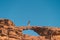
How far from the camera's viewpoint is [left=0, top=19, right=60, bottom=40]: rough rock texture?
224 feet

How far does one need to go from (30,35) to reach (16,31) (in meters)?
7.36

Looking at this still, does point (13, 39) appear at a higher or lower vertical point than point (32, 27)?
lower

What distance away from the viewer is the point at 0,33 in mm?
67562

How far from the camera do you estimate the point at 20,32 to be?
2832 inches

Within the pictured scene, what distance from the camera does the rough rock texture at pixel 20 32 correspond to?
2685 inches

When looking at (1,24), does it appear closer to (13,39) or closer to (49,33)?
(13,39)

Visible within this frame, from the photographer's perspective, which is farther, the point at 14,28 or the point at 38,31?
the point at 38,31

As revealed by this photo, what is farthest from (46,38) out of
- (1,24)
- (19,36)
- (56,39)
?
(1,24)

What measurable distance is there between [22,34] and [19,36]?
10.0 ft

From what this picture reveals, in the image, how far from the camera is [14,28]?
7106 cm

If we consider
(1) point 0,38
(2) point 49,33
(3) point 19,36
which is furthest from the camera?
(2) point 49,33

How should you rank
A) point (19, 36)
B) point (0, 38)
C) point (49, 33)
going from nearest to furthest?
point (0, 38) < point (19, 36) < point (49, 33)

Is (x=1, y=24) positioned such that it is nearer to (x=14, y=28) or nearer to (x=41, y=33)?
(x=14, y=28)

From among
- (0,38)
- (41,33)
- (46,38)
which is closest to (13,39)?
(0,38)
